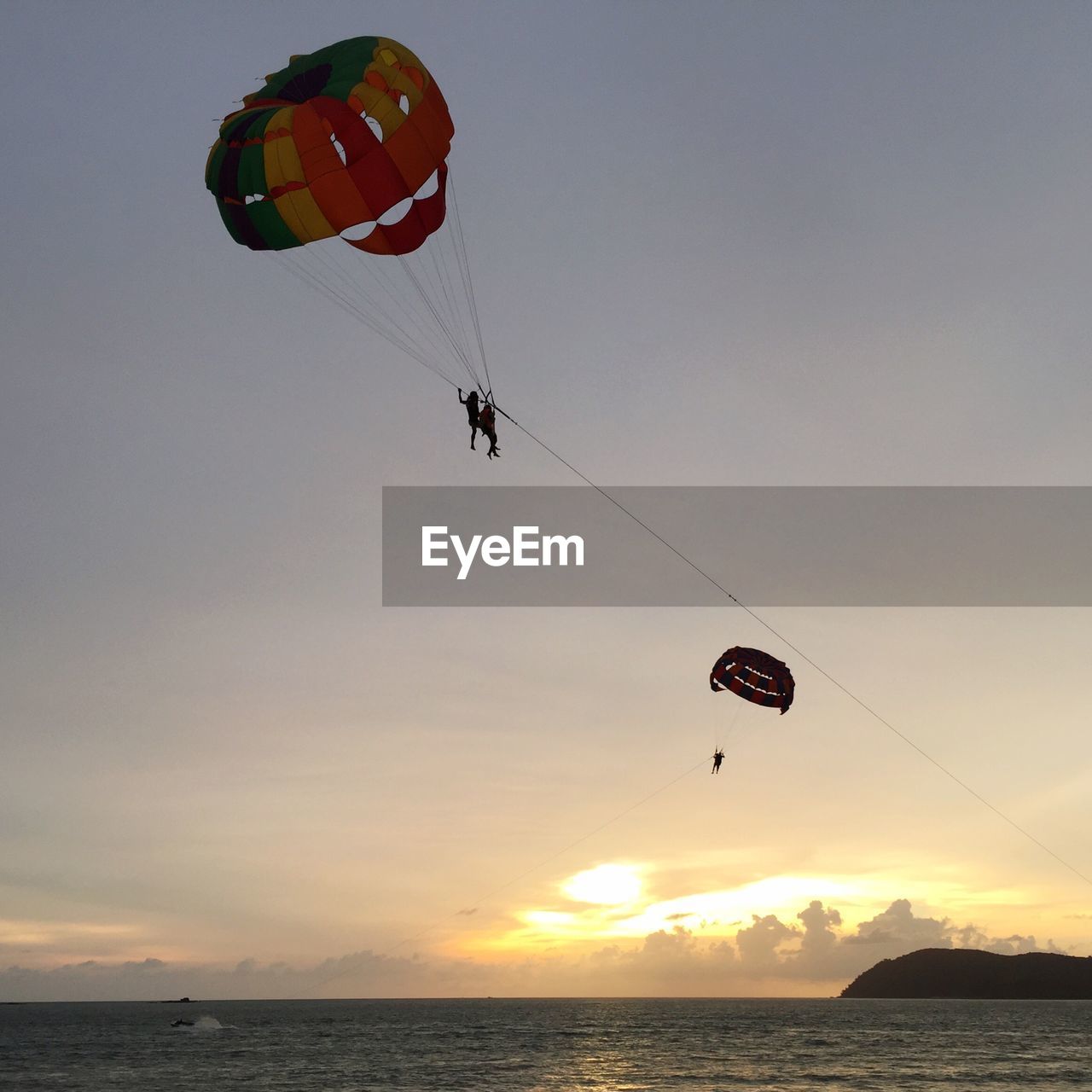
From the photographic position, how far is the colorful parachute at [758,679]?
37.2 meters

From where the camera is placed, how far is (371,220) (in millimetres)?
21312

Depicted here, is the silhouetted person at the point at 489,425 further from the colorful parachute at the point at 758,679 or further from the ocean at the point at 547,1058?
the ocean at the point at 547,1058

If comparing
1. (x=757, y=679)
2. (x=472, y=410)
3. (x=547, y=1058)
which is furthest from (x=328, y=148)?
(x=547, y=1058)

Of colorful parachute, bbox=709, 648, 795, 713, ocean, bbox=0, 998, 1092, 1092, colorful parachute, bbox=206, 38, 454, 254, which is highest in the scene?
colorful parachute, bbox=206, 38, 454, 254

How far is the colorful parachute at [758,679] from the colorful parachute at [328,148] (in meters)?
21.9

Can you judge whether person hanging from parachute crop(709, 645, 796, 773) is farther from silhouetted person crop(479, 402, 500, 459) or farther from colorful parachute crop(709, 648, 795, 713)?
silhouetted person crop(479, 402, 500, 459)

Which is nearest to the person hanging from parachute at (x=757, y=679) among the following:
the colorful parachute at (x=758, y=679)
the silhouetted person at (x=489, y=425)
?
the colorful parachute at (x=758, y=679)

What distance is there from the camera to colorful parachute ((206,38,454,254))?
2070 cm

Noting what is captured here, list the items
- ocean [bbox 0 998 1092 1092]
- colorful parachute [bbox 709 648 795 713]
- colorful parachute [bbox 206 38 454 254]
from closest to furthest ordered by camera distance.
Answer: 1. colorful parachute [bbox 206 38 454 254]
2. colorful parachute [bbox 709 648 795 713]
3. ocean [bbox 0 998 1092 1092]

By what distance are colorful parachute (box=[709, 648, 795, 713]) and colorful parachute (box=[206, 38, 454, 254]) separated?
2189 centimetres

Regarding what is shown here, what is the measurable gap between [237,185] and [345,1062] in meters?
59.9

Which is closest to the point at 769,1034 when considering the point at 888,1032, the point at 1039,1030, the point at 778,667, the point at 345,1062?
the point at 888,1032

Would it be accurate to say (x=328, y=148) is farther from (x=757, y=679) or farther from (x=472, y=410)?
(x=757, y=679)

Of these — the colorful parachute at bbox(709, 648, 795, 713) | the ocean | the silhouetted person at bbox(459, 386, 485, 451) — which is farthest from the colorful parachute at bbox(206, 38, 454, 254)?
the ocean
